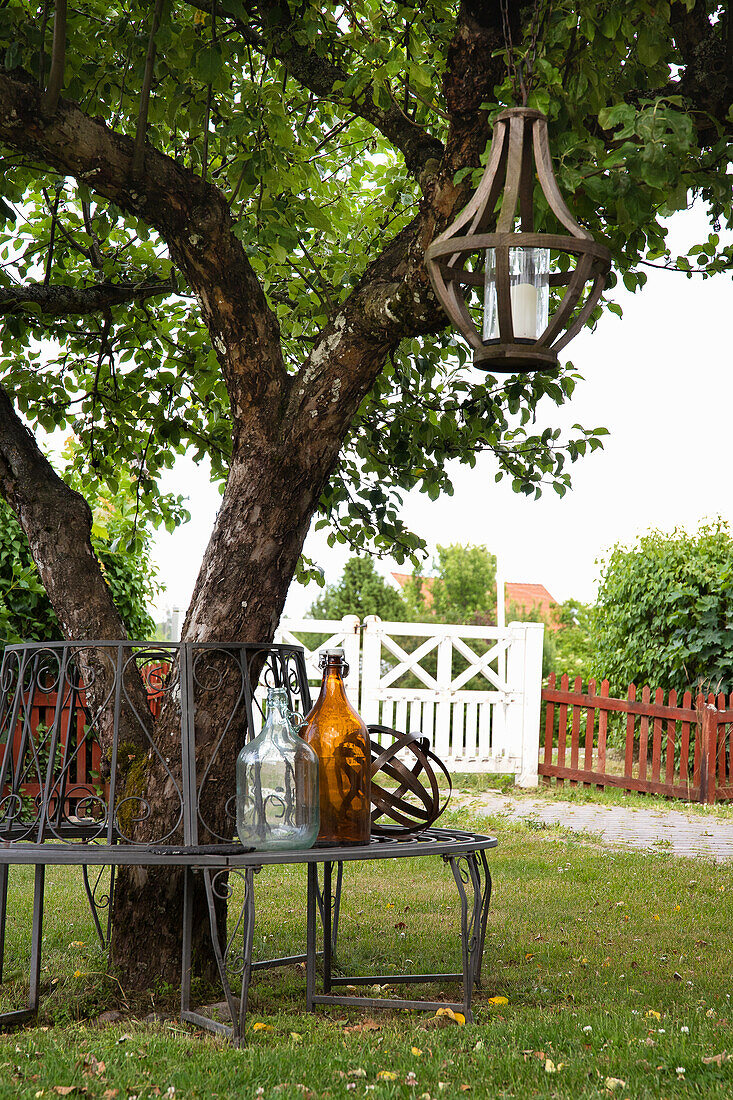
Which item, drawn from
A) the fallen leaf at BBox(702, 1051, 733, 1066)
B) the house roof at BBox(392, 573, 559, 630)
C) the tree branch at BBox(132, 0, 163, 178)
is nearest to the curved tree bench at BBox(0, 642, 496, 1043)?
→ the fallen leaf at BBox(702, 1051, 733, 1066)

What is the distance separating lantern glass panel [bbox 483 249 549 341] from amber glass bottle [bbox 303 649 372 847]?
3.87 feet

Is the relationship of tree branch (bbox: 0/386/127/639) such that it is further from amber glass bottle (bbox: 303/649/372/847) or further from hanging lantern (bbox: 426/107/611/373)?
hanging lantern (bbox: 426/107/611/373)

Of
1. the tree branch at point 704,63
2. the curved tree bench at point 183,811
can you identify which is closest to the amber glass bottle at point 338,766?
the curved tree bench at point 183,811

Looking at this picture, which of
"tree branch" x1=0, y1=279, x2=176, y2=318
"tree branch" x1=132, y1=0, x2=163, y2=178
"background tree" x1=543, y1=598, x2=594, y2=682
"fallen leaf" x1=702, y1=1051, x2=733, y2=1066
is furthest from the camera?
"background tree" x1=543, y1=598, x2=594, y2=682

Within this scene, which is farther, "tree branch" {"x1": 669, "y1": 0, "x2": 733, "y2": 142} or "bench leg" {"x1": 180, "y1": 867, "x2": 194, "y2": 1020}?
"tree branch" {"x1": 669, "y1": 0, "x2": 733, "y2": 142}

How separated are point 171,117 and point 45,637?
4.77 metres

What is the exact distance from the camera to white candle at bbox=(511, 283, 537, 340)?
2854mm

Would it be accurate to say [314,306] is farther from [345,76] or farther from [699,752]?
[699,752]

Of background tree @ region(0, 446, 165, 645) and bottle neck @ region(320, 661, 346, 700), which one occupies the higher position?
background tree @ region(0, 446, 165, 645)

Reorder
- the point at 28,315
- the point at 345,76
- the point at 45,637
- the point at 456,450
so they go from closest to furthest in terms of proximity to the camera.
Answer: the point at 345,76
the point at 28,315
the point at 456,450
the point at 45,637

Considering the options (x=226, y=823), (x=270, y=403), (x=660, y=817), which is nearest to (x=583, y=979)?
(x=226, y=823)

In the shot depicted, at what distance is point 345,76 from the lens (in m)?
4.73

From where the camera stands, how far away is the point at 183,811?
129 inches

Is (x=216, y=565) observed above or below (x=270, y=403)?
below
